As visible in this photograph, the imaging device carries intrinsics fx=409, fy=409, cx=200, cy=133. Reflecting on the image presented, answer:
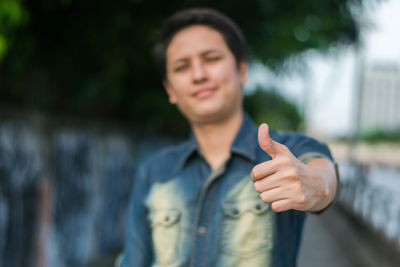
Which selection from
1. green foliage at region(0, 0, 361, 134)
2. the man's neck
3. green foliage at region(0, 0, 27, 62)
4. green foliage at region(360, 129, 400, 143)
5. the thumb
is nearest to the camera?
the thumb

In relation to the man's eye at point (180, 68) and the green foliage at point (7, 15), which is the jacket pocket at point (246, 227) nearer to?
the man's eye at point (180, 68)

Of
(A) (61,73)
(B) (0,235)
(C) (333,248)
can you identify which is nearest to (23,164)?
(B) (0,235)

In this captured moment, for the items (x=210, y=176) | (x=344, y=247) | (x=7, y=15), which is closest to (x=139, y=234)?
(x=210, y=176)

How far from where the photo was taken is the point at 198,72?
1798mm

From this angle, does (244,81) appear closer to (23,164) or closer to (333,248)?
(23,164)

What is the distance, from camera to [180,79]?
188 cm

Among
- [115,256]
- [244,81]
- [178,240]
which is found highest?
[244,81]

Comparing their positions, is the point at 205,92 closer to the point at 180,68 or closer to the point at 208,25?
the point at 180,68

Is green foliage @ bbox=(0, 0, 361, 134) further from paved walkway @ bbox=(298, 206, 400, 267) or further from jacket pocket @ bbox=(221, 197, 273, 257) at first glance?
paved walkway @ bbox=(298, 206, 400, 267)

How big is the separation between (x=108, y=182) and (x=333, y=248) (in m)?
4.84

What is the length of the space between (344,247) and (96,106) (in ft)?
18.6

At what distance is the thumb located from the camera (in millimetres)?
1124

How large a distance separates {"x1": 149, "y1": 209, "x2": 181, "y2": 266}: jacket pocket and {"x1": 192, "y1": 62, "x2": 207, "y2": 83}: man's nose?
1.93 ft

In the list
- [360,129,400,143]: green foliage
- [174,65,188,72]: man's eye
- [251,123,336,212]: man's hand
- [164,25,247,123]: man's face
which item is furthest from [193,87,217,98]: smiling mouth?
[360,129,400,143]: green foliage
